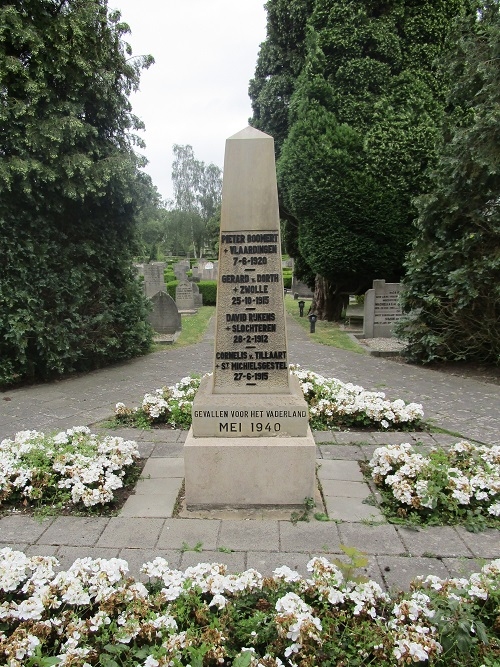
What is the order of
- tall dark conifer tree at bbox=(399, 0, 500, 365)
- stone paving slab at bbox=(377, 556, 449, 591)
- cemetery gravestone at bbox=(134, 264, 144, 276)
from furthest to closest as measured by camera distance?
cemetery gravestone at bbox=(134, 264, 144, 276) → tall dark conifer tree at bbox=(399, 0, 500, 365) → stone paving slab at bbox=(377, 556, 449, 591)

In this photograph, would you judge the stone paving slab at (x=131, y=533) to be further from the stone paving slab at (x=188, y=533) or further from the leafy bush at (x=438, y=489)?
the leafy bush at (x=438, y=489)

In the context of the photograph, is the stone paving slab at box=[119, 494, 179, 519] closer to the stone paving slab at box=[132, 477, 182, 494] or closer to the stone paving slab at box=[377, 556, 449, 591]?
the stone paving slab at box=[132, 477, 182, 494]

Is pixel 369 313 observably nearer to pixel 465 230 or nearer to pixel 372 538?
pixel 465 230

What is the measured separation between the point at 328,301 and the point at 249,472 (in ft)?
41.5

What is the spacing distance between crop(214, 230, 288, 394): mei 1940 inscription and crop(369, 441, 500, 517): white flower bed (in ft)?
3.86

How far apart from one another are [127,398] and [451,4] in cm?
1286

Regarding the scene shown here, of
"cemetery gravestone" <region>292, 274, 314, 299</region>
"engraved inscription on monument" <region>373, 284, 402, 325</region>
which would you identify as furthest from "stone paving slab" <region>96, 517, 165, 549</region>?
"cemetery gravestone" <region>292, 274, 314, 299</region>

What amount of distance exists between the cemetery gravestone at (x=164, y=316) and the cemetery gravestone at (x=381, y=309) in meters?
5.35

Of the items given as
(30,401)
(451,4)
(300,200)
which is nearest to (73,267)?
(30,401)

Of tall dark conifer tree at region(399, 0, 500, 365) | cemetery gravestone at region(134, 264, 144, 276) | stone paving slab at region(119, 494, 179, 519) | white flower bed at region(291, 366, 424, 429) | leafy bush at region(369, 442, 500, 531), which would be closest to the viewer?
leafy bush at region(369, 442, 500, 531)

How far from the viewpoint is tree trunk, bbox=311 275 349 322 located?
15734 millimetres

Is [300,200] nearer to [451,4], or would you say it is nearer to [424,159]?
[424,159]

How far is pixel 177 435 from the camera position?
17.7 feet

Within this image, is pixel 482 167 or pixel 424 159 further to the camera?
pixel 424 159
